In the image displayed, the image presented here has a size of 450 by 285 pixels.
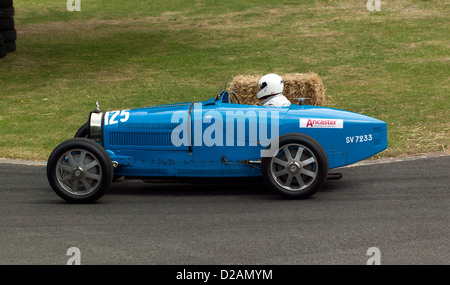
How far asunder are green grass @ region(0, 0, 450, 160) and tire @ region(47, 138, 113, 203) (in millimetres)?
2920

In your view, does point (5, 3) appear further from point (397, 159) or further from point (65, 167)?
point (397, 159)

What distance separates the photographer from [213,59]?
19.5 metres

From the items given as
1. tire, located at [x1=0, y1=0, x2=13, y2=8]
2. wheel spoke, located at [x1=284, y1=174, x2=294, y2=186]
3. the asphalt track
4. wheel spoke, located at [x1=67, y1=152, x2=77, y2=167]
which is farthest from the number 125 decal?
tire, located at [x1=0, y1=0, x2=13, y2=8]

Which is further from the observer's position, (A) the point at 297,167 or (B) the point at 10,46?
(B) the point at 10,46

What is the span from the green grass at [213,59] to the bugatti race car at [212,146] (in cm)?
253

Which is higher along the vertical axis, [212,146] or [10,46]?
[10,46]

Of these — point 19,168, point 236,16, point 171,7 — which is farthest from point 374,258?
point 171,7

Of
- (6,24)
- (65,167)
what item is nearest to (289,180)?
(65,167)

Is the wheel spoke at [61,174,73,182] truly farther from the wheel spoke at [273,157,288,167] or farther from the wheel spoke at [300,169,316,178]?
the wheel spoke at [300,169,316,178]

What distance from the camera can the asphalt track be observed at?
647cm

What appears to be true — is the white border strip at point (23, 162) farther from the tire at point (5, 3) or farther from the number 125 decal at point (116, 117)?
the tire at point (5, 3)

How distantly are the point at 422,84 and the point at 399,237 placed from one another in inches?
378

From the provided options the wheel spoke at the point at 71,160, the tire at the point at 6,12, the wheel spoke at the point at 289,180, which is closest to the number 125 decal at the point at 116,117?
the wheel spoke at the point at 71,160

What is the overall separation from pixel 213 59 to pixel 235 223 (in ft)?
41.0
